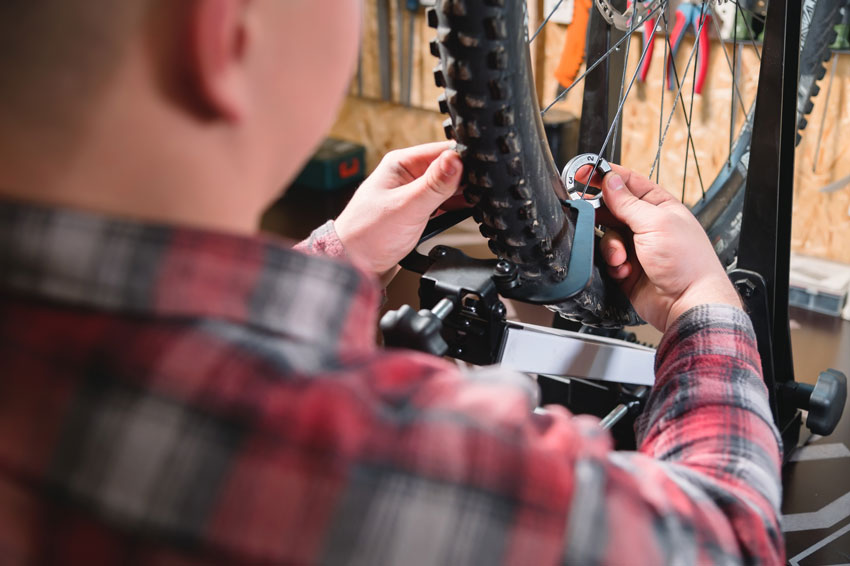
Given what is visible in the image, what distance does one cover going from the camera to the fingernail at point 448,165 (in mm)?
568

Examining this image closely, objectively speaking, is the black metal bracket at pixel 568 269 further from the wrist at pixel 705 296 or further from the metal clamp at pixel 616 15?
the metal clamp at pixel 616 15

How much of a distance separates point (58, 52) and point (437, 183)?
1.18 feet

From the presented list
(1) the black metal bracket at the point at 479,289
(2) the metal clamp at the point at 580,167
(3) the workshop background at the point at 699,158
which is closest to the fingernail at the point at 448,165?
(1) the black metal bracket at the point at 479,289

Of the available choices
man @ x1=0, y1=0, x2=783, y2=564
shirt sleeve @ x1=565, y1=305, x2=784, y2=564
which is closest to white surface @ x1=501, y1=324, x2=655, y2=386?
shirt sleeve @ x1=565, y1=305, x2=784, y2=564

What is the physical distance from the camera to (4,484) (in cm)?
27

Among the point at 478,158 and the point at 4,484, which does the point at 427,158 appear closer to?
the point at 478,158

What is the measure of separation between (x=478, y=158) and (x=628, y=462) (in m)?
0.25

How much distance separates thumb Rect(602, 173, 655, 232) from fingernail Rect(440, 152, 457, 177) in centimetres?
22

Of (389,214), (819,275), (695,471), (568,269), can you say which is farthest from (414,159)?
(819,275)

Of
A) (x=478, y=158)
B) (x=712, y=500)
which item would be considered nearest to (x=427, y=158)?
(x=478, y=158)

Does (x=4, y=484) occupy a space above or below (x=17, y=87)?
below

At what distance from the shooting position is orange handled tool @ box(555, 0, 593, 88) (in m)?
1.89

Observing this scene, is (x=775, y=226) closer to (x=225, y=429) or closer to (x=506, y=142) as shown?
(x=506, y=142)

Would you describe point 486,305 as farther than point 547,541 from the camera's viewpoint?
Yes
